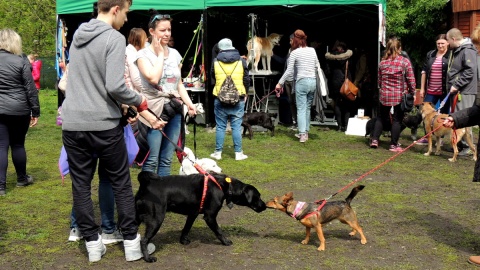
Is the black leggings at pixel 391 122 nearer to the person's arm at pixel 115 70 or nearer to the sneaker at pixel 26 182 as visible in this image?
the sneaker at pixel 26 182

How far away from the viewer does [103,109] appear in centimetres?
400

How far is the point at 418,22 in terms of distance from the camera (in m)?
18.1

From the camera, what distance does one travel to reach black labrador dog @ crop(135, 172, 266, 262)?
4367 mm

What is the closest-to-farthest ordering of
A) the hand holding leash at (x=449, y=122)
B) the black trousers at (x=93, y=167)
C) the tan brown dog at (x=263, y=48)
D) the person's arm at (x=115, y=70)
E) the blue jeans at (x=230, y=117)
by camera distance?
the person's arm at (x=115, y=70)
the black trousers at (x=93, y=167)
the hand holding leash at (x=449, y=122)
the blue jeans at (x=230, y=117)
the tan brown dog at (x=263, y=48)

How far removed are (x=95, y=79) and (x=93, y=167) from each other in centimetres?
69

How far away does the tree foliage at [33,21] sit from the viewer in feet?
88.1

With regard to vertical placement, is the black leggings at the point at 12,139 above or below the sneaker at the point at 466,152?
above

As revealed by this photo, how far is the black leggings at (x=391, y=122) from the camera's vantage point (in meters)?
9.42

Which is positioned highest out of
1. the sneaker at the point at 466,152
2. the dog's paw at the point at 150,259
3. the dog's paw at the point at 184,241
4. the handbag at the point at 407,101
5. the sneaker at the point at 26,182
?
the handbag at the point at 407,101

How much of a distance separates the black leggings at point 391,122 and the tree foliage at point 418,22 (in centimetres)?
900

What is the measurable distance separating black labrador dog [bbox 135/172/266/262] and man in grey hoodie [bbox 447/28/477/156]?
4.94 metres

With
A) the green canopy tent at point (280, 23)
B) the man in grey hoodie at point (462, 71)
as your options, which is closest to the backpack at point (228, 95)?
the man in grey hoodie at point (462, 71)

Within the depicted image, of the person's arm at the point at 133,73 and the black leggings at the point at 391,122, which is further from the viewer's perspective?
the black leggings at the point at 391,122

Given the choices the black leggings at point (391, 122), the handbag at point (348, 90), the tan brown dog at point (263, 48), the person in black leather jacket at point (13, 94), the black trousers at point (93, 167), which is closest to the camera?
the black trousers at point (93, 167)
